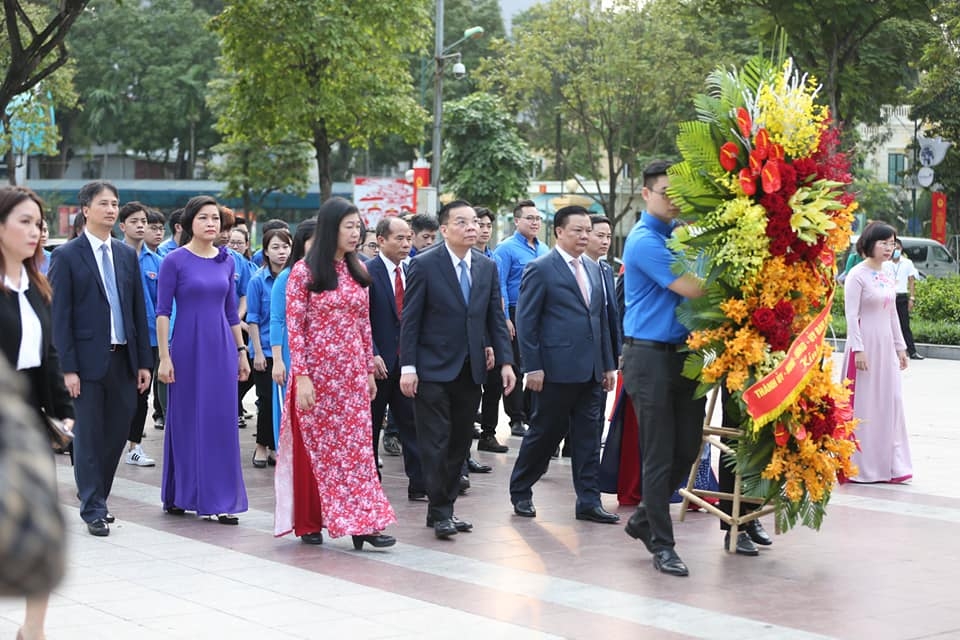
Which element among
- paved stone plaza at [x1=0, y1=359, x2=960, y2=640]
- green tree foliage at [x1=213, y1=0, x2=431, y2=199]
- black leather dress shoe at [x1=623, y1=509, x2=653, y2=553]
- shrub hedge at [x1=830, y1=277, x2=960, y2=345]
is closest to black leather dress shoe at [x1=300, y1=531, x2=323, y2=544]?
paved stone plaza at [x1=0, y1=359, x2=960, y2=640]

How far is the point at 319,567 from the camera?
23.2 ft

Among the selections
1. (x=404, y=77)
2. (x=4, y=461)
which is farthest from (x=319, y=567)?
(x=404, y=77)

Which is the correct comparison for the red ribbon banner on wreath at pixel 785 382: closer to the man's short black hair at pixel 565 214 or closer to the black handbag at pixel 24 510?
the man's short black hair at pixel 565 214

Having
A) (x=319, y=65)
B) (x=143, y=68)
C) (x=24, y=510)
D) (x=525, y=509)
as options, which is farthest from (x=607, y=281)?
(x=143, y=68)

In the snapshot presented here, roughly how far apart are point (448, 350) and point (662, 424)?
160 cm

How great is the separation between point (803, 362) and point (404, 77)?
2507 centimetres

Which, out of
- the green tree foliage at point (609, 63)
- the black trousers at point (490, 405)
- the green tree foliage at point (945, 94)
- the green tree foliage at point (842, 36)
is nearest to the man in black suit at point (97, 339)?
the black trousers at point (490, 405)

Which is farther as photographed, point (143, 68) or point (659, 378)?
point (143, 68)

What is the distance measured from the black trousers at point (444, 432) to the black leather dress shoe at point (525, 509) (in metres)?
0.69

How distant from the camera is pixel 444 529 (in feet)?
25.7

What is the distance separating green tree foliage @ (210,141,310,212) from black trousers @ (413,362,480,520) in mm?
39917

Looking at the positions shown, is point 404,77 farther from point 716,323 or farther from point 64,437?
point 64,437

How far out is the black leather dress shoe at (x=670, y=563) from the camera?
6.88 metres

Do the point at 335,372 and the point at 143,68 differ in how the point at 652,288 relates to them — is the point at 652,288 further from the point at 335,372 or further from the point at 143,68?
the point at 143,68
